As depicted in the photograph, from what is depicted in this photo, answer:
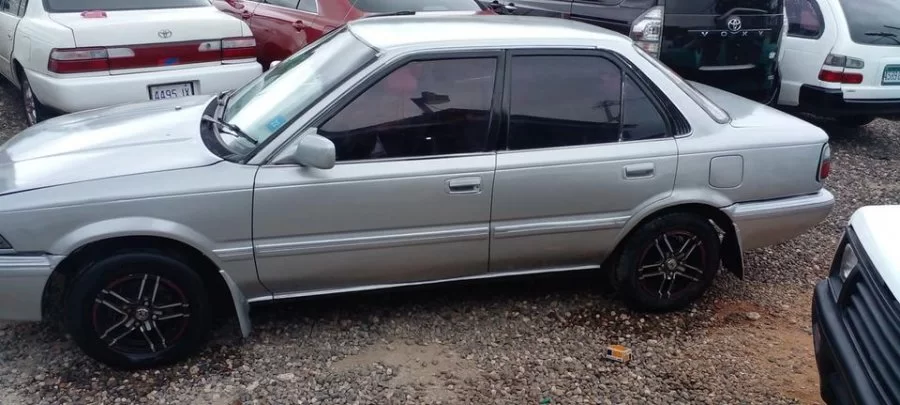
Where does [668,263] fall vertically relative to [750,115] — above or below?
below

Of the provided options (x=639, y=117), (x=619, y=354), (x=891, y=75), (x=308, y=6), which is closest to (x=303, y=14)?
(x=308, y=6)

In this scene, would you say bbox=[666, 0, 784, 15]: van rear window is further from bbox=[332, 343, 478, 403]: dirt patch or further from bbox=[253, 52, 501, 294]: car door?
bbox=[332, 343, 478, 403]: dirt patch

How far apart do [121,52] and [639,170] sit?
3.87 m

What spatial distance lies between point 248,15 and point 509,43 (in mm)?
4315

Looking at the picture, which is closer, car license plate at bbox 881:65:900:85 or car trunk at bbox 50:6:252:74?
car trunk at bbox 50:6:252:74

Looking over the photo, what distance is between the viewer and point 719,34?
6.52 meters

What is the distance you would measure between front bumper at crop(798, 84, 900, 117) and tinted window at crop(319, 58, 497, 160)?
4791 mm

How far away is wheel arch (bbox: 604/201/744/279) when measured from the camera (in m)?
3.88

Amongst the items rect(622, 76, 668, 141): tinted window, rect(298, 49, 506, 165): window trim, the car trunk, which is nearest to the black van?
rect(622, 76, 668, 141): tinted window

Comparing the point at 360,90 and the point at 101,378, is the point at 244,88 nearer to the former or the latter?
the point at 360,90

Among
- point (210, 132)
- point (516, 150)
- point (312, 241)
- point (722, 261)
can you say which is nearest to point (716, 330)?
point (722, 261)

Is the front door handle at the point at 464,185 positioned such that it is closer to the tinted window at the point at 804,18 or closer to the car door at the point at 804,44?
the car door at the point at 804,44

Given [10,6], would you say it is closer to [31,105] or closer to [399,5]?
[31,105]

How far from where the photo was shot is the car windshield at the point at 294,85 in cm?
356
